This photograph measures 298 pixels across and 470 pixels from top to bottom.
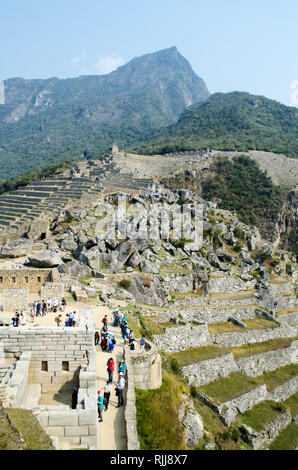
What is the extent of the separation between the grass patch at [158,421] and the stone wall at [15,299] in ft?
18.4

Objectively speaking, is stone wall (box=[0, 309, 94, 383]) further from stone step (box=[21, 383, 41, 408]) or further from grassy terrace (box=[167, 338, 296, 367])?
grassy terrace (box=[167, 338, 296, 367])

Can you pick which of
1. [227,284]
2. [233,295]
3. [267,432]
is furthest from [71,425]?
[227,284]

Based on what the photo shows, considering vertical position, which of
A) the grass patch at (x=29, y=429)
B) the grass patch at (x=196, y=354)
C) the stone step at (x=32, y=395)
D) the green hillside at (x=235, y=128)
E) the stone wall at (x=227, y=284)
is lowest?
the grass patch at (x=196, y=354)

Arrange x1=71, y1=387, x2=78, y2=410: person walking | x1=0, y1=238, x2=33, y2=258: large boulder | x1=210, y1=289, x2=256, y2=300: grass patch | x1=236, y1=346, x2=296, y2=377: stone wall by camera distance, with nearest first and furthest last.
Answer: x1=71, y1=387, x2=78, y2=410: person walking < x1=236, y1=346, x2=296, y2=377: stone wall < x1=0, y1=238, x2=33, y2=258: large boulder < x1=210, y1=289, x2=256, y2=300: grass patch

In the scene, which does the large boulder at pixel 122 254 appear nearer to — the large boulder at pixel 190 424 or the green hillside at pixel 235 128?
the large boulder at pixel 190 424

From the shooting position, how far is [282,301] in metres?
34.6

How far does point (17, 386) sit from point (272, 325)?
24848 mm

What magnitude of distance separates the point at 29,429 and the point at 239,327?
22.5m

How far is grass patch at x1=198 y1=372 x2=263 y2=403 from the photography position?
19.9m

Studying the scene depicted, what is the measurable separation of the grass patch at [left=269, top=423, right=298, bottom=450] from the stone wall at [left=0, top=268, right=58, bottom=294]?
1326cm

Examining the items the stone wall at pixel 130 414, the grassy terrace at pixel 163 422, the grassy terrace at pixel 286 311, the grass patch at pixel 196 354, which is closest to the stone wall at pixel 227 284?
the grassy terrace at pixel 286 311

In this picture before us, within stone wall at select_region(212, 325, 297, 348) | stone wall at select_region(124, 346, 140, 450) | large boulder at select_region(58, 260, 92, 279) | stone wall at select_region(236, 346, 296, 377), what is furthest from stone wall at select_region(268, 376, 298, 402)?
stone wall at select_region(124, 346, 140, 450)

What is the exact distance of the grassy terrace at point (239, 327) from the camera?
25.9m
